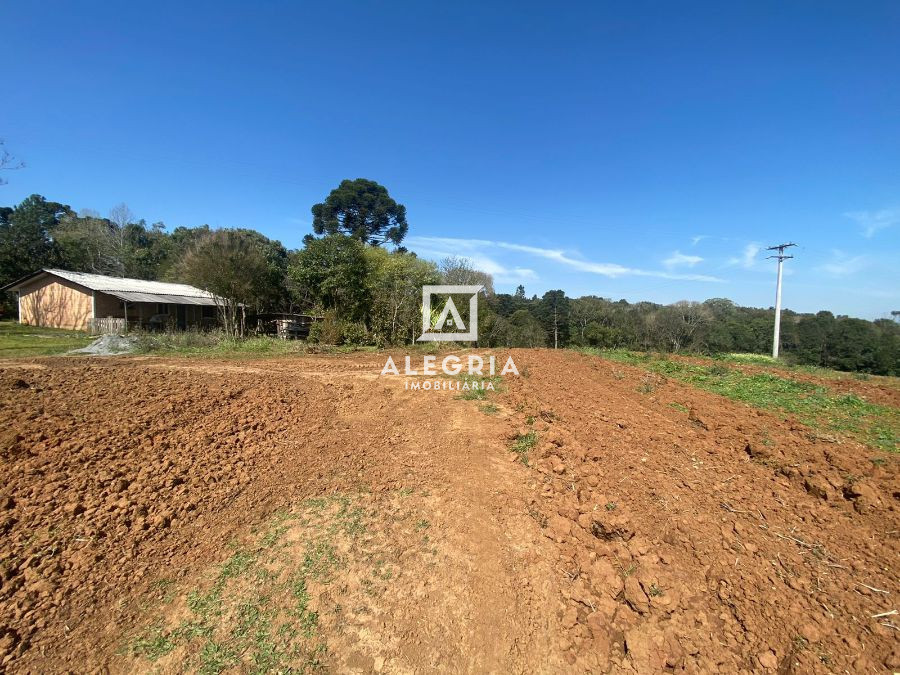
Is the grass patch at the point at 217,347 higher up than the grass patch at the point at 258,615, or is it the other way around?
the grass patch at the point at 217,347

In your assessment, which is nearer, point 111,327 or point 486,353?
point 486,353

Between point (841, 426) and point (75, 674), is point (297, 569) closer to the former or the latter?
point (75, 674)

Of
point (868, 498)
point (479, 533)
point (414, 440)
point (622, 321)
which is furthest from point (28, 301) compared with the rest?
point (622, 321)

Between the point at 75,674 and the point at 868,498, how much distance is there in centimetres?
532

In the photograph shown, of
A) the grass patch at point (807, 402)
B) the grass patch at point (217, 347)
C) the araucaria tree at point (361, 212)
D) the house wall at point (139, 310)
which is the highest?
A: the araucaria tree at point (361, 212)

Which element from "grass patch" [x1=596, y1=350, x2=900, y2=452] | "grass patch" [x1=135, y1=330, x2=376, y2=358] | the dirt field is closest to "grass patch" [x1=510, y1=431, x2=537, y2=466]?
the dirt field

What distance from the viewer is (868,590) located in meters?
2.22

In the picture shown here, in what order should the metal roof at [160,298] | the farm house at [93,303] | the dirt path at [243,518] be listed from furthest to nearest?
the farm house at [93,303]
the metal roof at [160,298]
the dirt path at [243,518]

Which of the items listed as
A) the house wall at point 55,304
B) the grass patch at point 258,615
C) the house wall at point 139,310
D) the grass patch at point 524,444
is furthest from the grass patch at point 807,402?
the house wall at point 55,304

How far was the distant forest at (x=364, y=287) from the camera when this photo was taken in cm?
1485

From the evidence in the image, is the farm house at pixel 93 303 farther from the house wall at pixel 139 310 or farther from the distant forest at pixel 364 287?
the distant forest at pixel 364 287

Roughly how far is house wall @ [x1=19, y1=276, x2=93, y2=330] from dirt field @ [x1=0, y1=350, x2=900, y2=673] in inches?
717

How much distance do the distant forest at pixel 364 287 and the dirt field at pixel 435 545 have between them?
10300mm

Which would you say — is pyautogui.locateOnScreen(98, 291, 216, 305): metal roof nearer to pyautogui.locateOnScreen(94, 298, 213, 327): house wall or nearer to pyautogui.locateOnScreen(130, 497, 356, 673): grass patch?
pyautogui.locateOnScreen(94, 298, 213, 327): house wall
